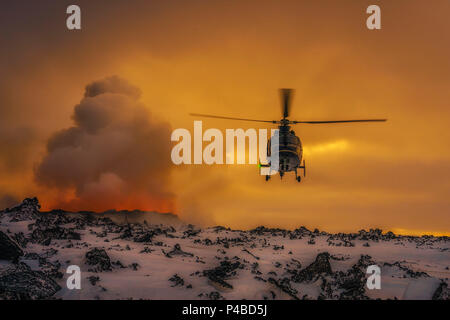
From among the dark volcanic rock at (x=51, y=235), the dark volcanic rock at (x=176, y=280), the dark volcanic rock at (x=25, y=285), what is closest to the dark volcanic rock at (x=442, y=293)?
the dark volcanic rock at (x=176, y=280)

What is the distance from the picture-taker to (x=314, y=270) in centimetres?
2042

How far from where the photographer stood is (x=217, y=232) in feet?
100

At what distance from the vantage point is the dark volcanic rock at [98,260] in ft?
60.0

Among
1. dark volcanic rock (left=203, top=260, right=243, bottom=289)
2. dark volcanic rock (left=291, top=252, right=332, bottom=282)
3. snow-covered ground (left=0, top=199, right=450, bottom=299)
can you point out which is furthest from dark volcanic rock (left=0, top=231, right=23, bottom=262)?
dark volcanic rock (left=291, top=252, right=332, bottom=282)

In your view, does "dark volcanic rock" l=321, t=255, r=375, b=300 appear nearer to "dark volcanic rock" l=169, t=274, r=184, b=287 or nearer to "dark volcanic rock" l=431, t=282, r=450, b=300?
"dark volcanic rock" l=431, t=282, r=450, b=300

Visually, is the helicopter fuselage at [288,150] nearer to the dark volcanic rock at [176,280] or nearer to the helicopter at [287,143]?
the helicopter at [287,143]

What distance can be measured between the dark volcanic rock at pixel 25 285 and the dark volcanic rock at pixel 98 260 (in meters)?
2.19

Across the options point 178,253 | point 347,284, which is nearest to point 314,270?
point 347,284

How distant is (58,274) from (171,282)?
17.1 ft

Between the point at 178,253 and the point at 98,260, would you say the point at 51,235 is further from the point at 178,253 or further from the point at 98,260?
the point at 178,253

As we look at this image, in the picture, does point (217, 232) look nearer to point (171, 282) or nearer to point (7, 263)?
point (171, 282)

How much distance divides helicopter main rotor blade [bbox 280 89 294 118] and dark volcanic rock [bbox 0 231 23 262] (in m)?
18.0

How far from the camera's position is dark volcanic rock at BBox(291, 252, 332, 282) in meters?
20.0
